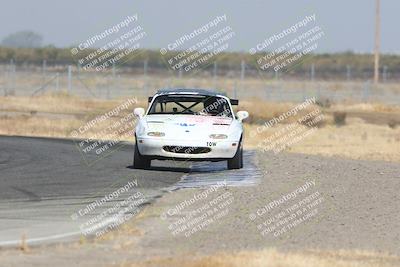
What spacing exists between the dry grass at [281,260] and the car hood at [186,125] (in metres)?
8.48

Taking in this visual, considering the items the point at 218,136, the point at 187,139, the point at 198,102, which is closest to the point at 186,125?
the point at 187,139

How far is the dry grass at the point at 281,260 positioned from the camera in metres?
9.26

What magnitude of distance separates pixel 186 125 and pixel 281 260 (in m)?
9.34

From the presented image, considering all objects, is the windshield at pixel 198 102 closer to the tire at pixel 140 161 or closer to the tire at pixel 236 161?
the tire at pixel 236 161

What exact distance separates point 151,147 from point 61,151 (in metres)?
4.62

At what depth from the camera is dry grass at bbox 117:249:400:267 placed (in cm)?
926

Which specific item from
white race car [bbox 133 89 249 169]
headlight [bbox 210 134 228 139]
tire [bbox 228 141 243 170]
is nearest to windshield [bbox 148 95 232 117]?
white race car [bbox 133 89 249 169]

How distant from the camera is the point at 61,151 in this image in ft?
74.0

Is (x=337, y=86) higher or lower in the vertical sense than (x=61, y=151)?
lower

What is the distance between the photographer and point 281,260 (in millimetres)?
9461

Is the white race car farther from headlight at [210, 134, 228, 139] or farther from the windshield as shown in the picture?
the windshield

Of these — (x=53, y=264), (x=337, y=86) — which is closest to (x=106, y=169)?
(x=53, y=264)

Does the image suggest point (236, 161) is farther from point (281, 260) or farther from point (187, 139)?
point (281, 260)

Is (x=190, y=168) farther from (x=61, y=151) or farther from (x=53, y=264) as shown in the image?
(x=53, y=264)
